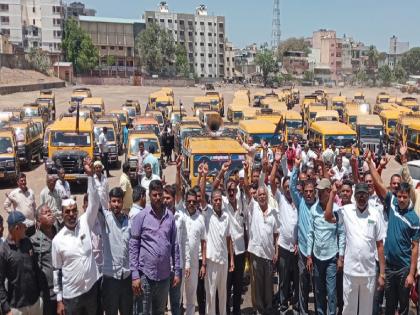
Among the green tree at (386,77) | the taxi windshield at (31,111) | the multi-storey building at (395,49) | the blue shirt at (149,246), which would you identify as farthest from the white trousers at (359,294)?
the multi-storey building at (395,49)

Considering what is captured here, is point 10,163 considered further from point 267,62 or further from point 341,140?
point 267,62

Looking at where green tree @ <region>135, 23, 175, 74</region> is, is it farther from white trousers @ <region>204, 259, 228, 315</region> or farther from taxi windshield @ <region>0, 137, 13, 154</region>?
white trousers @ <region>204, 259, 228, 315</region>

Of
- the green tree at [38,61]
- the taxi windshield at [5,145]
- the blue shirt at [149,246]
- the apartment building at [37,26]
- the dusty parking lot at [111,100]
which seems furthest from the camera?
the apartment building at [37,26]

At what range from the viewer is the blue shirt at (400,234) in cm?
568

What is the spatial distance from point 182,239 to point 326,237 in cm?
170

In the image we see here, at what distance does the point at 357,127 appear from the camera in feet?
76.5

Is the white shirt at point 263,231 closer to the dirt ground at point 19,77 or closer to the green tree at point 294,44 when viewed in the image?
the dirt ground at point 19,77

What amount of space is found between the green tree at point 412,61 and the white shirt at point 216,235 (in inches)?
5671

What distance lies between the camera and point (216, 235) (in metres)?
6.26

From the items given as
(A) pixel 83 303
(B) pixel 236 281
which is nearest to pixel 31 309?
(A) pixel 83 303

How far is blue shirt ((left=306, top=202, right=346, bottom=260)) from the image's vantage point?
5911mm

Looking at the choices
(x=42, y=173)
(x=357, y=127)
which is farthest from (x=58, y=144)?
(x=357, y=127)

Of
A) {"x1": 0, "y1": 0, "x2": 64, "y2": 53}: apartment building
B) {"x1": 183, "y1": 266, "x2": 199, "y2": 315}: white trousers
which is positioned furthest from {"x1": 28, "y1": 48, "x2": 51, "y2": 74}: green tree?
{"x1": 183, "y1": 266, "x2": 199, "y2": 315}: white trousers

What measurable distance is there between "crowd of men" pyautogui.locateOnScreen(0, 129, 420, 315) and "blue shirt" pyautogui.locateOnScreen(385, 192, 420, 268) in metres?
0.01
